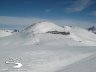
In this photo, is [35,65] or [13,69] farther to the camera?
[35,65]

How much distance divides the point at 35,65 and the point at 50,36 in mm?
27995

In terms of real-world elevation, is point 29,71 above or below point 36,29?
below

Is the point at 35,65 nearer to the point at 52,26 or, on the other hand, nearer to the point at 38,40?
the point at 38,40

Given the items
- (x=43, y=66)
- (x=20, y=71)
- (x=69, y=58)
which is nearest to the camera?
(x=20, y=71)

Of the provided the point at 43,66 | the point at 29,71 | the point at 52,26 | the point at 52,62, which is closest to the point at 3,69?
the point at 29,71

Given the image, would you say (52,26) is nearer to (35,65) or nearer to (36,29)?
(36,29)

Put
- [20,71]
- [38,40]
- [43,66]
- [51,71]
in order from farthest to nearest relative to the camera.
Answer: [38,40]
[43,66]
[51,71]
[20,71]

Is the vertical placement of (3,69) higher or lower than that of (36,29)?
lower

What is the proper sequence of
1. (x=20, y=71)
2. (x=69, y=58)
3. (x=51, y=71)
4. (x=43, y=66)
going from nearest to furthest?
1. (x=20, y=71)
2. (x=51, y=71)
3. (x=43, y=66)
4. (x=69, y=58)

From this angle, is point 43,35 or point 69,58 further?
point 43,35

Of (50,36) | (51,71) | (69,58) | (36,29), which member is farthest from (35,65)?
(36,29)

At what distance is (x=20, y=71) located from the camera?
12.5 m

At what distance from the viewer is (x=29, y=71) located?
1286 centimetres

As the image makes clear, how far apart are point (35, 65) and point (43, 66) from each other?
0.67m
